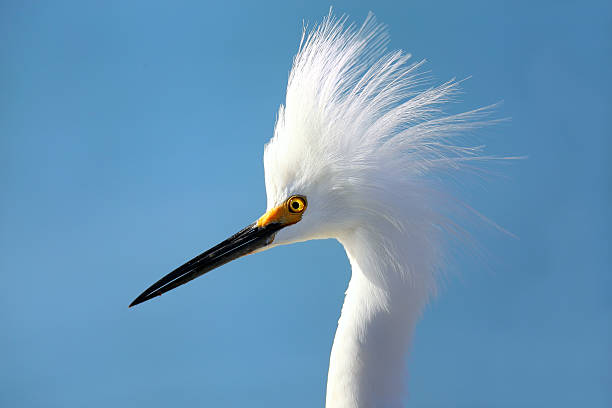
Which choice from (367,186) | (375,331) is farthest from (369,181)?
(375,331)

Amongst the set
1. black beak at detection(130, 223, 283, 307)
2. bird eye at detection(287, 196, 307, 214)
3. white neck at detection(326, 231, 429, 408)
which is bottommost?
white neck at detection(326, 231, 429, 408)

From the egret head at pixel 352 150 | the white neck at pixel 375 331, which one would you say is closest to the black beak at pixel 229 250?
the egret head at pixel 352 150

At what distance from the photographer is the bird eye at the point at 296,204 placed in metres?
1.56

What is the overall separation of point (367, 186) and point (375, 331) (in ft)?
1.22

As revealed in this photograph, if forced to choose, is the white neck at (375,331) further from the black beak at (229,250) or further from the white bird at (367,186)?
the black beak at (229,250)

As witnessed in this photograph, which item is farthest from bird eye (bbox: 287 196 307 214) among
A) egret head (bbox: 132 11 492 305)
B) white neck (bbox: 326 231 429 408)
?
white neck (bbox: 326 231 429 408)

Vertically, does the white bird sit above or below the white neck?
above

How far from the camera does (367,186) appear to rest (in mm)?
1471

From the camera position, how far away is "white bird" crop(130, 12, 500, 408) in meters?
1.48

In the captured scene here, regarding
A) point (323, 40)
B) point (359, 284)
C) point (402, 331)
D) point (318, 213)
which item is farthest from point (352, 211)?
point (323, 40)

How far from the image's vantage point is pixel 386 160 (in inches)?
58.8

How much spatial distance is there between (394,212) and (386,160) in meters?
0.14

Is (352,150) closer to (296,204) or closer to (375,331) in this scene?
(296,204)

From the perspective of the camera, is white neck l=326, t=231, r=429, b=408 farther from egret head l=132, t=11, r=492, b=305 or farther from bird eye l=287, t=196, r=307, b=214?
bird eye l=287, t=196, r=307, b=214
